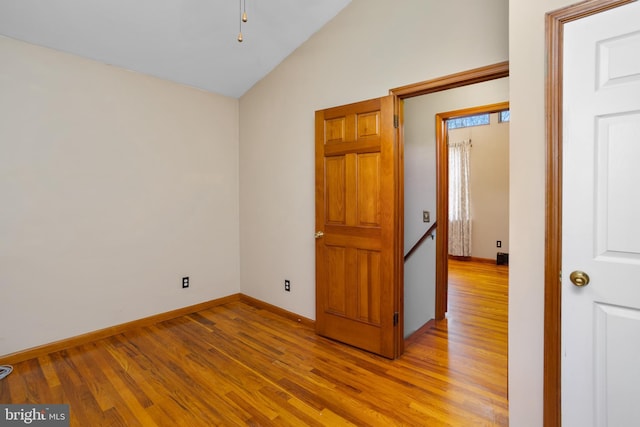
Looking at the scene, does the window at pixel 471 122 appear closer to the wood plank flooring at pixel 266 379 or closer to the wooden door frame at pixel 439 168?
the wooden door frame at pixel 439 168

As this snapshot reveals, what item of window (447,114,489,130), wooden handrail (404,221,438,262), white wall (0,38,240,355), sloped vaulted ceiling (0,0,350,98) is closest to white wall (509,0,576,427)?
wooden handrail (404,221,438,262)

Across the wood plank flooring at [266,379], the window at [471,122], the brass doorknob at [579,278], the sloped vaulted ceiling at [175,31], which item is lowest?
the wood plank flooring at [266,379]

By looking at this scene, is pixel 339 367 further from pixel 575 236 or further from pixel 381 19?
pixel 381 19

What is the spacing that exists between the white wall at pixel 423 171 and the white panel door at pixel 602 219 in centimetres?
156

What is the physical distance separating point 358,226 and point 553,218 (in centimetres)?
136

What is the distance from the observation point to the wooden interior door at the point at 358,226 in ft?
7.63

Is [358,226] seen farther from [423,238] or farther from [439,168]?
[439,168]

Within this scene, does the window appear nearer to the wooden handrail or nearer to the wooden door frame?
the wooden door frame

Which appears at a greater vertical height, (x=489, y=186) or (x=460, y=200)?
(x=489, y=186)

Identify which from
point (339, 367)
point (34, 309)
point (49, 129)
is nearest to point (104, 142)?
point (49, 129)

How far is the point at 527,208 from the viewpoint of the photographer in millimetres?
1420

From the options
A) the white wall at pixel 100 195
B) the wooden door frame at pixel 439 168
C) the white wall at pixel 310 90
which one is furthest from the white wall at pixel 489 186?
the white wall at pixel 100 195

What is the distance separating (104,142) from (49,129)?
0.37 meters

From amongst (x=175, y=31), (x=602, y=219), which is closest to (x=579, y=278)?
(x=602, y=219)
